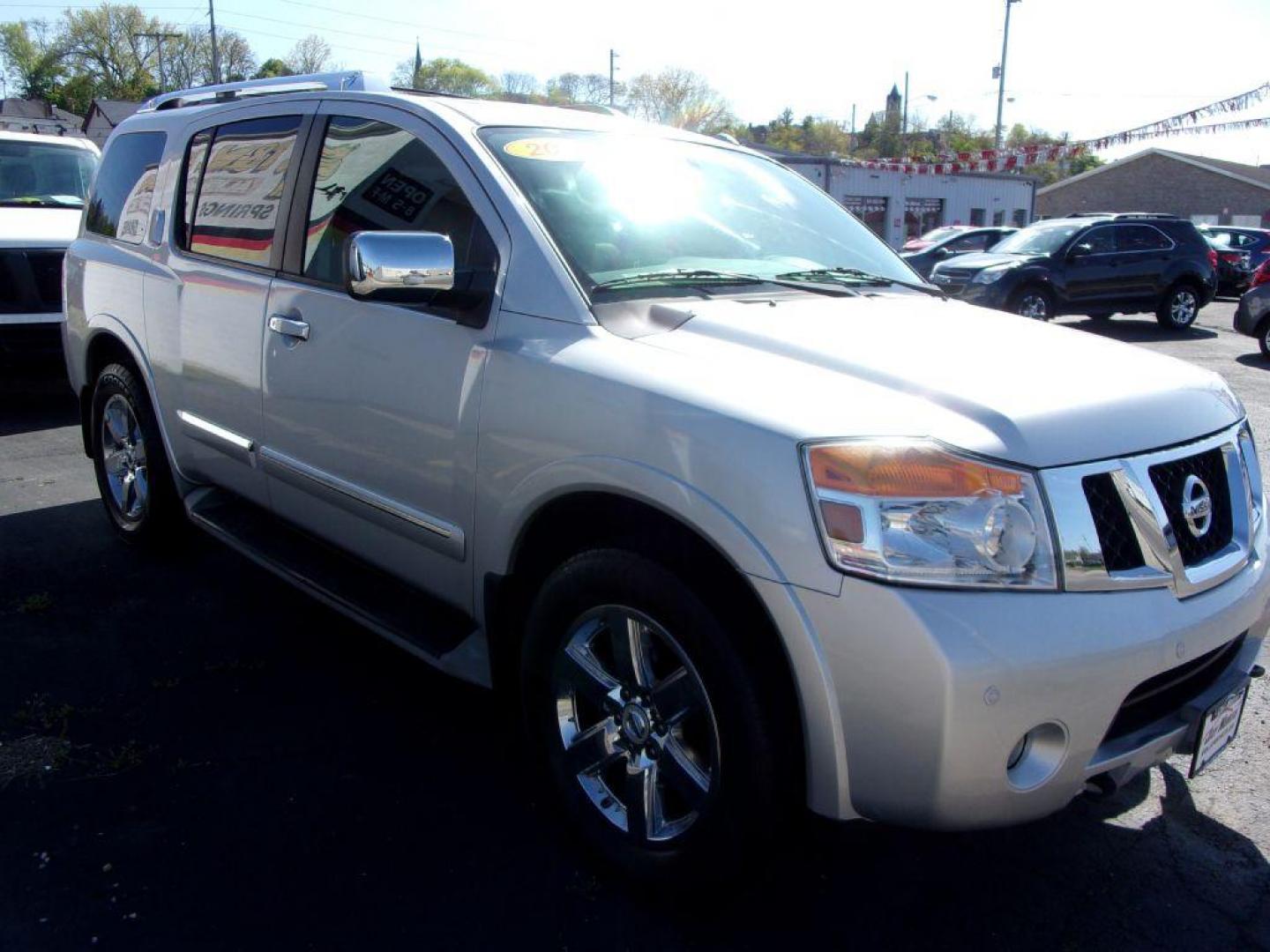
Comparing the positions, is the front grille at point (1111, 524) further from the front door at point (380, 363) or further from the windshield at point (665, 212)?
the front door at point (380, 363)

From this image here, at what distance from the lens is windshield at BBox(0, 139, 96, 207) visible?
29.5 feet

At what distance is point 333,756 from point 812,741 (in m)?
1.75

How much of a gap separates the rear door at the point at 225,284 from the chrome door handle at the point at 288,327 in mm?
110

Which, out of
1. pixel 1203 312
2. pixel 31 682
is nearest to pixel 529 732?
pixel 31 682

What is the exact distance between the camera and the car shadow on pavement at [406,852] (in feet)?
8.48

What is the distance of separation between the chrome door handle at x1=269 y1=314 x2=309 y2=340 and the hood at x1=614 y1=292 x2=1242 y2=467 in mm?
1338

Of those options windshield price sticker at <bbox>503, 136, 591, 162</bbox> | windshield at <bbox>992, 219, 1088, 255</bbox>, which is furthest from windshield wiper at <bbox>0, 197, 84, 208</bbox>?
windshield at <bbox>992, 219, 1088, 255</bbox>

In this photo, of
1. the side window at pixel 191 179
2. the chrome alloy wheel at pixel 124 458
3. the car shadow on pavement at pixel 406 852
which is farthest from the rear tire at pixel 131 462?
the car shadow on pavement at pixel 406 852

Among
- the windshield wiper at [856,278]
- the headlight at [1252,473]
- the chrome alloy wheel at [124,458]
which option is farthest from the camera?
the chrome alloy wheel at [124,458]

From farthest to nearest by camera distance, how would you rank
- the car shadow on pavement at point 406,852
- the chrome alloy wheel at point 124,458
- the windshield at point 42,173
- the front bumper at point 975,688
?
the windshield at point 42,173 → the chrome alloy wheel at point 124,458 → the car shadow on pavement at point 406,852 → the front bumper at point 975,688

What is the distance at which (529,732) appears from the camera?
296cm

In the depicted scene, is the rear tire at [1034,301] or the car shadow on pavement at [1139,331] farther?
the car shadow on pavement at [1139,331]

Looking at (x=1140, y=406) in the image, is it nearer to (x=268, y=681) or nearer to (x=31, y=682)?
(x=268, y=681)

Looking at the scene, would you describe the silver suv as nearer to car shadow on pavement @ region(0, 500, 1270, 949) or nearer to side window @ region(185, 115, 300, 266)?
side window @ region(185, 115, 300, 266)
